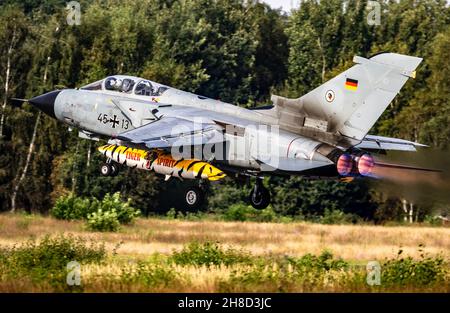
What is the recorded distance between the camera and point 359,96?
23344 mm

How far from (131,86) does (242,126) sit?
4.20 m

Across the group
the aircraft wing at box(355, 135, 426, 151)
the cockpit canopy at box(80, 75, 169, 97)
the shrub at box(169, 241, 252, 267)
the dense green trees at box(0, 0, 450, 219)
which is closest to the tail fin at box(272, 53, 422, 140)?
the aircraft wing at box(355, 135, 426, 151)

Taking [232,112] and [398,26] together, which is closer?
[232,112]

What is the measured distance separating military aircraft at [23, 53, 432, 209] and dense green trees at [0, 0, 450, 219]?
762 inches

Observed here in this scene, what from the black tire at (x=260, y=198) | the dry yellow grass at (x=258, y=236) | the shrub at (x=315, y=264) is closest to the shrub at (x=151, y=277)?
the shrub at (x=315, y=264)

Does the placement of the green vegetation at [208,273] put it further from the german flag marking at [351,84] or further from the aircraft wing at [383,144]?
the german flag marking at [351,84]

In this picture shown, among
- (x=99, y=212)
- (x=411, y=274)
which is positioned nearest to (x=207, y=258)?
(x=411, y=274)

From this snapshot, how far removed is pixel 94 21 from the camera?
5591cm

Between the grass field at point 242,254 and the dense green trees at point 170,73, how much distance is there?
8635 mm

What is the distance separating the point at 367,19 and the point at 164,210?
1776 centimetres

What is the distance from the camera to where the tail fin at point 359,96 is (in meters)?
23.0

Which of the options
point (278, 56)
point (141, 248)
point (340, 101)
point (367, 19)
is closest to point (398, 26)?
point (367, 19)

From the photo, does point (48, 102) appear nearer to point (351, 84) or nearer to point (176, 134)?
point (176, 134)
